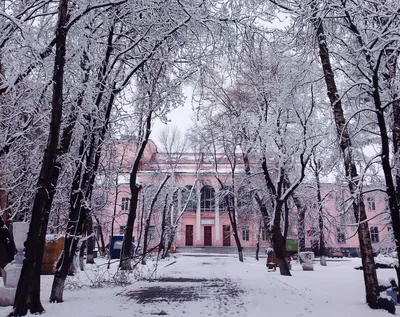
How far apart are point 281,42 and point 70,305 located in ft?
26.2

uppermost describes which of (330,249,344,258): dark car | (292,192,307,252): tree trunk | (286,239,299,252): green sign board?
(292,192,307,252): tree trunk

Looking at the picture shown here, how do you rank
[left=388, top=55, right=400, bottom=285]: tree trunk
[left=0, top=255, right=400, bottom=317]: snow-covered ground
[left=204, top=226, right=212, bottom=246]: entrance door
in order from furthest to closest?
[left=204, top=226, right=212, bottom=246]: entrance door, [left=0, top=255, right=400, bottom=317]: snow-covered ground, [left=388, top=55, right=400, bottom=285]: tree trunk

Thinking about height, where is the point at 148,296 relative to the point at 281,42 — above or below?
below

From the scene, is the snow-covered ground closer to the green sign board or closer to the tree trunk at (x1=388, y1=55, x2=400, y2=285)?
the tree trunk at (x1=388, y1=55, x2=400, y2=285)

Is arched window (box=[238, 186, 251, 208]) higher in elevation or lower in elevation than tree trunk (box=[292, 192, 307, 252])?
higher

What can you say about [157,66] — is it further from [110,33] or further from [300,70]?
[300,70]

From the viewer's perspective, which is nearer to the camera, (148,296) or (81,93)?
(81,93)

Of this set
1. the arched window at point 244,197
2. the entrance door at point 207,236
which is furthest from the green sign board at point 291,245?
the entrance door at point 207,236

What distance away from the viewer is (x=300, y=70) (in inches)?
407

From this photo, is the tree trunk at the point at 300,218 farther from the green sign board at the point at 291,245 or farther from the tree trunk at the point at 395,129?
the tree trunk at the point at 395,129

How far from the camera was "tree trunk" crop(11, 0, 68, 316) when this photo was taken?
6.51 m

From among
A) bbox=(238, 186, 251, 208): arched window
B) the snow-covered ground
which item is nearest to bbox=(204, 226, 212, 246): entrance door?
bbox=(238, 186, 251, 208): arched window

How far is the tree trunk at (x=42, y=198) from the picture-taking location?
6508 millimetres

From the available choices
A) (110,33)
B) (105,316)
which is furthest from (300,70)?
(105,316)
